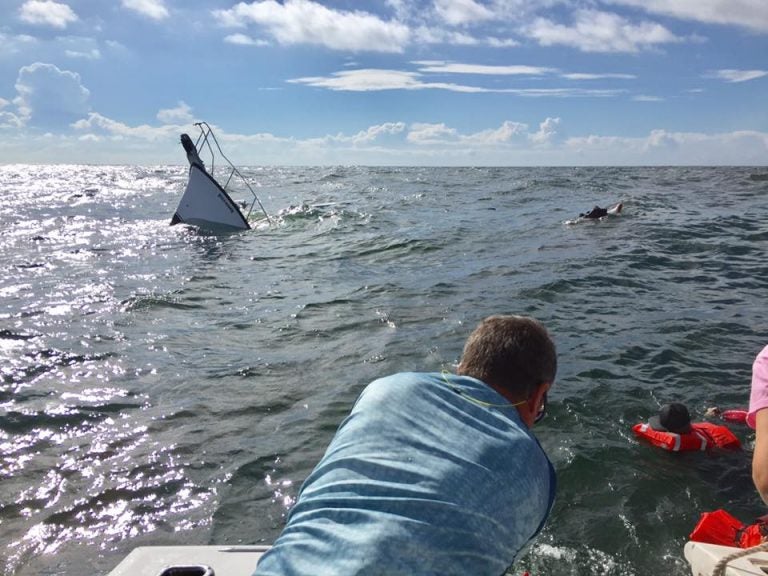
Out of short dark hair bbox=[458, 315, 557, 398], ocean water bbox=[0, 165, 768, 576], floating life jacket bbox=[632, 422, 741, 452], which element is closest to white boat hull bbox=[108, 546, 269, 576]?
ocean water bbox=[0, 165, 768, 576]

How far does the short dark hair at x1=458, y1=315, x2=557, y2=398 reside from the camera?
7.63 feet

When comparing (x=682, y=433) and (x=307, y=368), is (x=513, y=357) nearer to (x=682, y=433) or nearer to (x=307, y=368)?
(x=682, y=433)

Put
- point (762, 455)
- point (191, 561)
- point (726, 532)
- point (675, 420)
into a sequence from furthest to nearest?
1. point (675, 420)
2. point (726, 532)
3. point (191, 561)
4. point (762, 455)

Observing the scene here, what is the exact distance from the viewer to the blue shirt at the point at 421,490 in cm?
177

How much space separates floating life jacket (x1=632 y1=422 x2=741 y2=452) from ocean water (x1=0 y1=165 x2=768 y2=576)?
114 millimetres

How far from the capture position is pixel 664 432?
19.5 feet

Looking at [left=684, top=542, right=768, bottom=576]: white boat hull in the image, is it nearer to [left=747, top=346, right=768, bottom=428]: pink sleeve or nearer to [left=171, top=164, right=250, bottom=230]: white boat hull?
[left=747, top=346, right=768, bottom=428]: pink sleeve

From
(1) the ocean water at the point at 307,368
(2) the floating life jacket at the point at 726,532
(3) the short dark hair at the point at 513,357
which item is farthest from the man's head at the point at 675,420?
(3) the short dark hair at the point at 513,357

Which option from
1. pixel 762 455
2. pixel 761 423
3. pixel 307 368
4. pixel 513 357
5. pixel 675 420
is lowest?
pixel 307 368

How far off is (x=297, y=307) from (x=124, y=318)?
313cm

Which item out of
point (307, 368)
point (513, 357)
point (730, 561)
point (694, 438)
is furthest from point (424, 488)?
point (307, 368)

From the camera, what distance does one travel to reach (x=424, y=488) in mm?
1854

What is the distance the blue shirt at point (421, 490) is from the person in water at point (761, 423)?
5.75 ft

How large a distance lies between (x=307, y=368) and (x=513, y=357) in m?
6.30
